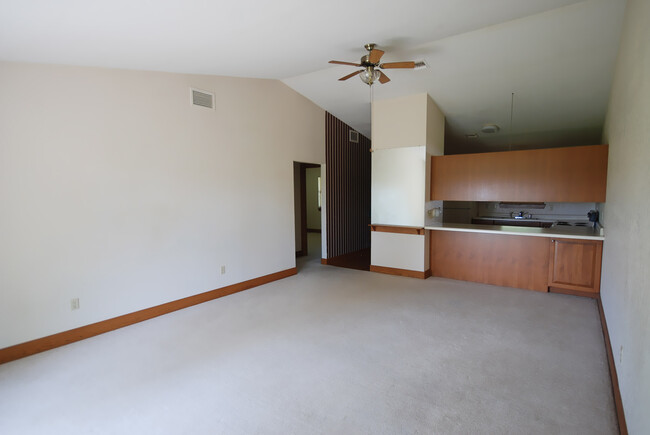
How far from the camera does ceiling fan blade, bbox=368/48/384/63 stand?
3.04 meters

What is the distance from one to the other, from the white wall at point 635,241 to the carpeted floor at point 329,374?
0.42 metres

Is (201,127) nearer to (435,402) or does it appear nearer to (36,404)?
(36,404)

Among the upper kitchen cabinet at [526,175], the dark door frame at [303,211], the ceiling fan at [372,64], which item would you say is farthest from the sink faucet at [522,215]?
the ceiling fan at [372,64]

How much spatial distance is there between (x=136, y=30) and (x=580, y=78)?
187 inches

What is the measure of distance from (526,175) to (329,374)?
383 centimetres

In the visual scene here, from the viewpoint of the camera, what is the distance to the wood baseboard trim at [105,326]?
105 inches

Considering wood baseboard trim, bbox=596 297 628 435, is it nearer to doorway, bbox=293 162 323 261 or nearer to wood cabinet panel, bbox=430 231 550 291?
wood cabinet panel, bbox=430 231 550 291

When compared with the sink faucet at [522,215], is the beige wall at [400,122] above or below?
above

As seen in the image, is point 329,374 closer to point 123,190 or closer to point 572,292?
point 123,190

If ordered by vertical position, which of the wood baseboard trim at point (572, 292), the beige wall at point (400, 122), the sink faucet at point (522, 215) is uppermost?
the beige wall at point (400, 122)

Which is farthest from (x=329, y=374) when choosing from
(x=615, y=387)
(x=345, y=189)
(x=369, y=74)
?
(x=345, y=189)

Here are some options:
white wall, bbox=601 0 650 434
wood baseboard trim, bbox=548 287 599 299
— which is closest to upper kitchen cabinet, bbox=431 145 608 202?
wood baseboard trim, bbox=548 287 599 299

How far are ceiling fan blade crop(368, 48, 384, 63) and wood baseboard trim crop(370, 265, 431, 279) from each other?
10.4ft

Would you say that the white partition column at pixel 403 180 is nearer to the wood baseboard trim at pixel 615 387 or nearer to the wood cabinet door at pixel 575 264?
the wood cabinet door at pixel 575 264
